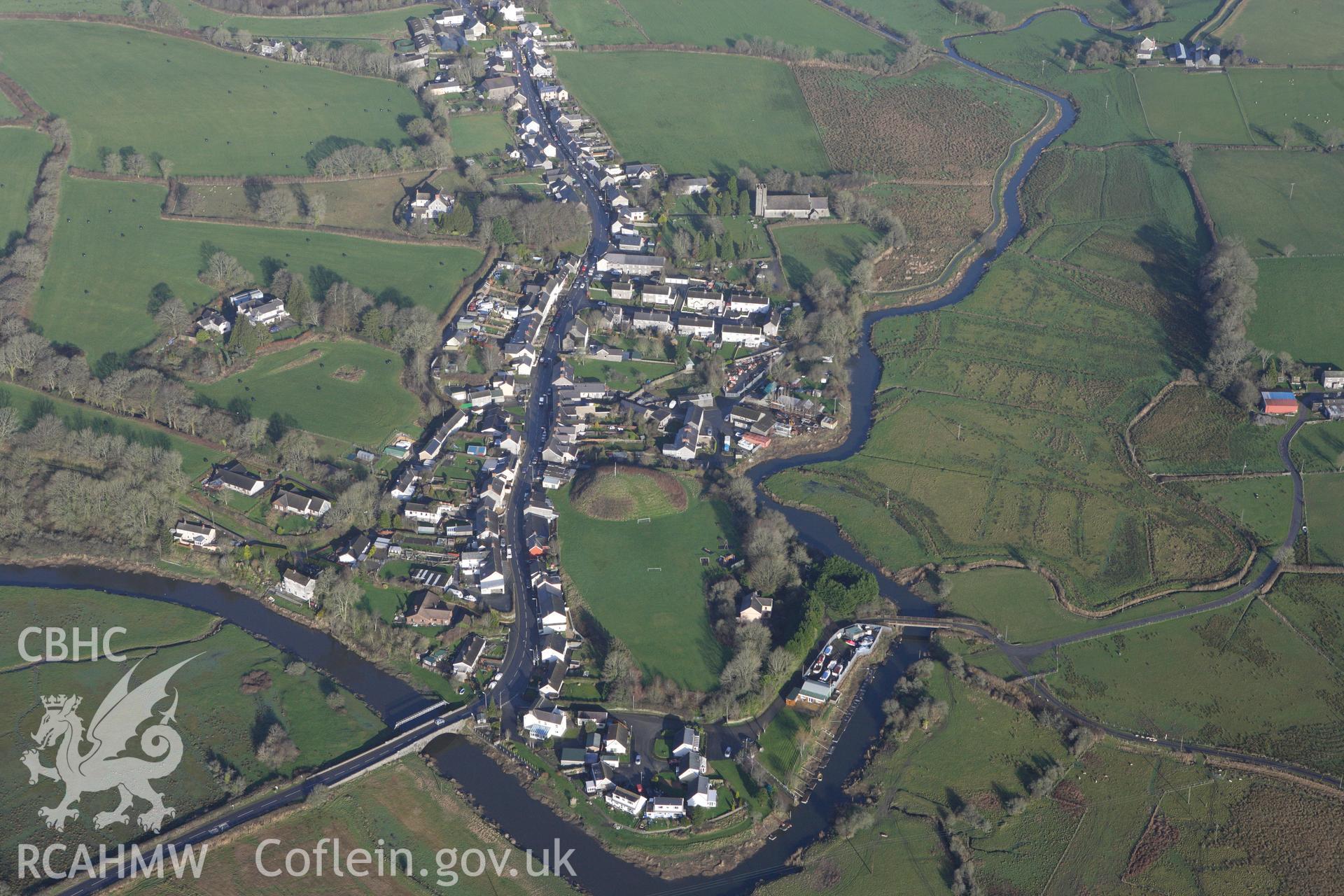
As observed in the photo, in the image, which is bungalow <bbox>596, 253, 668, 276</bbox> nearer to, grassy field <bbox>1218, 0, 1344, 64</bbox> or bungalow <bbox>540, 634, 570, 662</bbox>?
bungalow <bbox>540, 634, 570, 662</bbox>

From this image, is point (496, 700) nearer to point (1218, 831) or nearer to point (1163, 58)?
point (1218, 831)

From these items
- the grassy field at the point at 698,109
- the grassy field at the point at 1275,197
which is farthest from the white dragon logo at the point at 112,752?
the grassy field at the point at 1275,197

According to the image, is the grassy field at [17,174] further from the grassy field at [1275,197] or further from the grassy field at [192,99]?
the grassy field at [1275,197]

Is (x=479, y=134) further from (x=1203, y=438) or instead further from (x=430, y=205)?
(x=1203, y=438)

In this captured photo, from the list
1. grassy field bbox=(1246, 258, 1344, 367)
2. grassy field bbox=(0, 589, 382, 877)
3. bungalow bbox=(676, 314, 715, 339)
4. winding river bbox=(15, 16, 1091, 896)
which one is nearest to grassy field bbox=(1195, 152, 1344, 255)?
grassy field bbox=(1246, 258, 1344, 367)

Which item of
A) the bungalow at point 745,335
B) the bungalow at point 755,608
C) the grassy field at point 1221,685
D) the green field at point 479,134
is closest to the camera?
the grassy field at point 1221,685

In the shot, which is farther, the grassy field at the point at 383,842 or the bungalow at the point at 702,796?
the bungalow at the point at 702,796

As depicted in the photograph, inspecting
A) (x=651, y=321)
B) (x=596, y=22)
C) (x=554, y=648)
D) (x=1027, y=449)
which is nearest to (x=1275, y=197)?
(x=1027, y=449)
